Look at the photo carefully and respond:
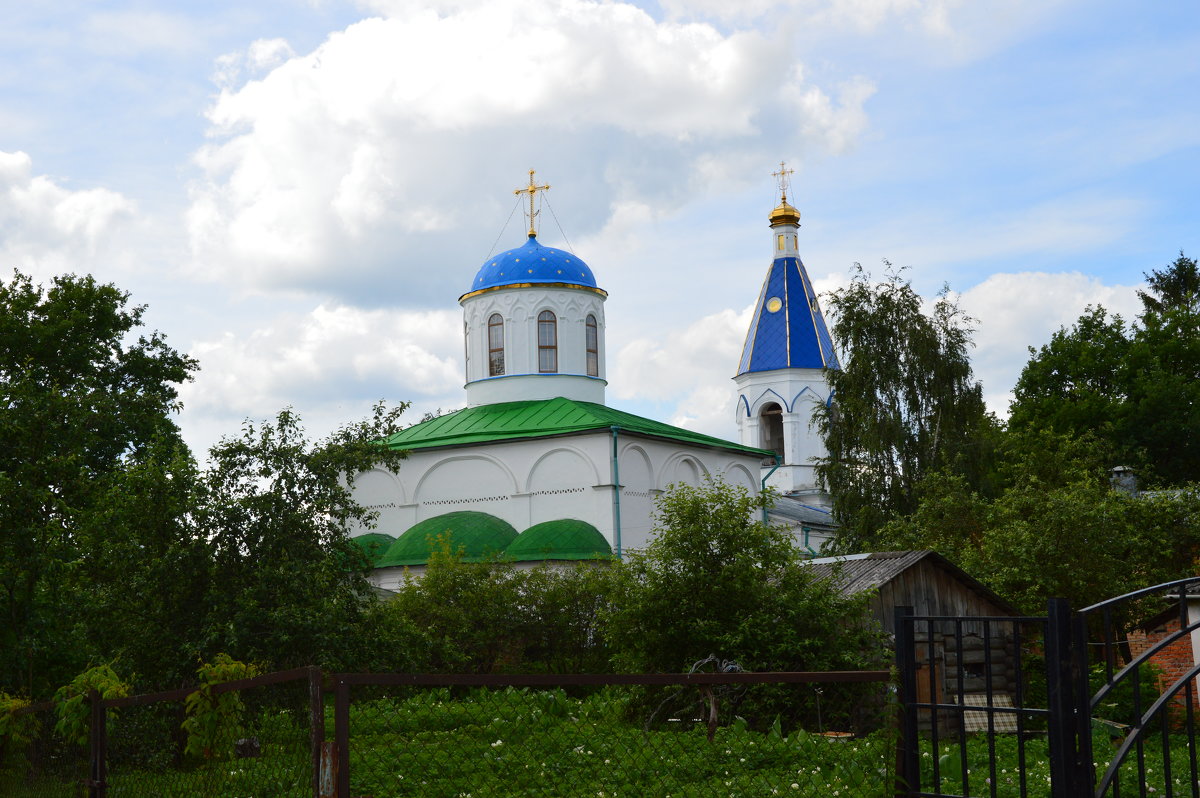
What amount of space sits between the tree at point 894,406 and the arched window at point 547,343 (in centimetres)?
637

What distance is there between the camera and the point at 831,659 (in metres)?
14.7

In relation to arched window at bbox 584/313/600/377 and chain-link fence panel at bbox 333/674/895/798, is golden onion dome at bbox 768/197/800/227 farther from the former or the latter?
chain-link fence panel at bbox 333/674/895/798

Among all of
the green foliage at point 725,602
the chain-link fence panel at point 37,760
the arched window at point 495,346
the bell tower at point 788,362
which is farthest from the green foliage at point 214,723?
the bell tower at point 788,362

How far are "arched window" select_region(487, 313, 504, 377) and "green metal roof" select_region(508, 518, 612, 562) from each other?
238 inches

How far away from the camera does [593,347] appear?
30.4 metres

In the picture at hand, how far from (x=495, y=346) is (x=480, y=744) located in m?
19.0

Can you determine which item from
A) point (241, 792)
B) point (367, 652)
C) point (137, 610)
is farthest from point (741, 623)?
point (241, 792)

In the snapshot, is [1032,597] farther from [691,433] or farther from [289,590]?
[289,590]

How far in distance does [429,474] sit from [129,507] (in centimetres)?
1566

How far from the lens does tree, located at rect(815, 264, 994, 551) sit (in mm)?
27797

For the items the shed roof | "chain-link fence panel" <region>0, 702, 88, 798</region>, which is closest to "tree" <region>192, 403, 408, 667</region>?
"chain-link fence panel" <region>0, 702, 88, 798</region>

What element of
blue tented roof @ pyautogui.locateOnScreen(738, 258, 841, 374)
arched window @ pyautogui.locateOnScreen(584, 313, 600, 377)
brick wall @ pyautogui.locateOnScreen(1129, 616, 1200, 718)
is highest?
blue tented roof @ pyautogui.locateOnScreen(738, 258, 841, 374)

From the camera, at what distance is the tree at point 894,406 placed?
27.8 meters

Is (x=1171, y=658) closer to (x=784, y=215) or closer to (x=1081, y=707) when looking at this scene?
(x=1081, y=707)
